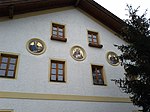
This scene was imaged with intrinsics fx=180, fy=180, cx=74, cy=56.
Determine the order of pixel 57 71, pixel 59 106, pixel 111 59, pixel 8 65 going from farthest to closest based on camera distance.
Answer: pixel 111 59, pixel 57 71, pixel 8 65, pixel 59 106

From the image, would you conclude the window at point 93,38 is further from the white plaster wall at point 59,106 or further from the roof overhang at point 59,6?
the white plaster wall at point 59,106

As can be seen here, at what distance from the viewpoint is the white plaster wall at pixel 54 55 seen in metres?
9.62

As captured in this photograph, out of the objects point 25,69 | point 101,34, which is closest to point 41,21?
point 25,69

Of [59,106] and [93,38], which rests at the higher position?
[93,38]

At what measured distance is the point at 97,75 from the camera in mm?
11633

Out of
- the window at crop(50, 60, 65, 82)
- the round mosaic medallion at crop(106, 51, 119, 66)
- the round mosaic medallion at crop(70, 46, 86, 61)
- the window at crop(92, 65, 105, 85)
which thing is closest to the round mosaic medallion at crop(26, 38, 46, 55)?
the window at crop(50, 60, 65, 82)

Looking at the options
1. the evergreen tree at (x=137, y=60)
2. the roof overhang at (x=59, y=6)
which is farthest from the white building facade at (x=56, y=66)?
the evergreen tree at (x=137, y=60)

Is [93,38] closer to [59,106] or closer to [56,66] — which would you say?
[56,66]

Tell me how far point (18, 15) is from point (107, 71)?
22.1 feet

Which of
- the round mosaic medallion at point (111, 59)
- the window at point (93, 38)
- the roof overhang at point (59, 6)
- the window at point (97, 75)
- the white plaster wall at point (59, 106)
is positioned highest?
the roof overhang at point (59, 6)

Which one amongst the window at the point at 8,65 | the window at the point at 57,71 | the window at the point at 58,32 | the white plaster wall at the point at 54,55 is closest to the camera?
the window at the point at 8,65

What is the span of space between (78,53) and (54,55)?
1.70m

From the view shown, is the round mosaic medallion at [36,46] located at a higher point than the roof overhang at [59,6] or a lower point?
lower

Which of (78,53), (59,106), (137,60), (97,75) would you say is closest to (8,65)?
(59,106)
